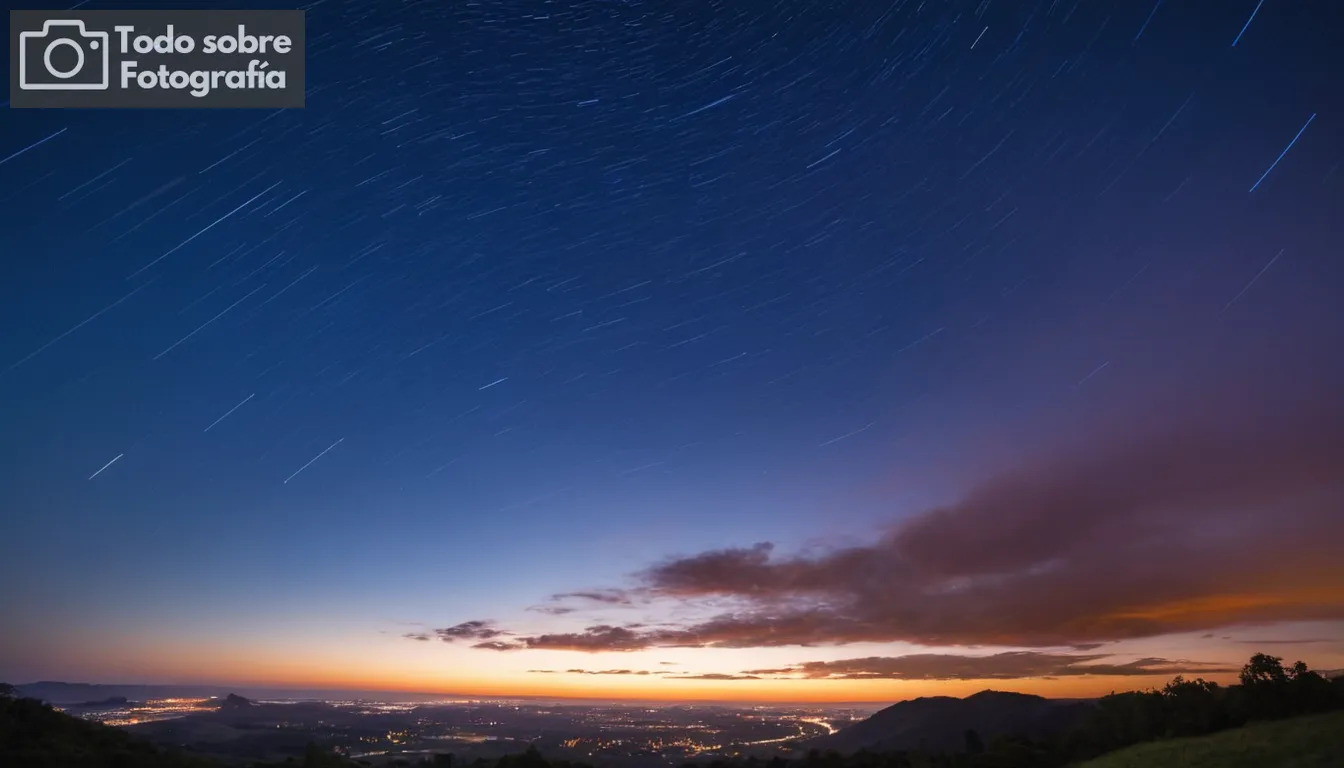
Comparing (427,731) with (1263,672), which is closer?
(1263,672)

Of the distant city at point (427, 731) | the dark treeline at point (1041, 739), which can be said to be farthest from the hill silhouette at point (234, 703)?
the dark treeline at point (1041, 739)

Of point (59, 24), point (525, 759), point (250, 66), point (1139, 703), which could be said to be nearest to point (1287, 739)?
point (1139, 703)

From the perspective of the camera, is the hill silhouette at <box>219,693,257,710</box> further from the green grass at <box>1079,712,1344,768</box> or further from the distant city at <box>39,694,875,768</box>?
the green grass at <box>1079,712,1344,768</box>

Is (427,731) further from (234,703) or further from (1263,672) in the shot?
(1263,672)

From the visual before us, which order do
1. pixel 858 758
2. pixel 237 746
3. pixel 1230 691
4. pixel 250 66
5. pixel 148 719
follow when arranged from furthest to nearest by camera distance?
1. pixel 148 719
2. pixel 237 746
3. pixel 858 758
4. pixel 1230 691
5. pixel 250 66

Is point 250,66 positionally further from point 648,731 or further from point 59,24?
point 648,731

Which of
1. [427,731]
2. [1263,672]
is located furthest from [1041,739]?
[427,731]
